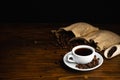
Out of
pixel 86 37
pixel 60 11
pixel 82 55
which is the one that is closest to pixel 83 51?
pixel 82 55

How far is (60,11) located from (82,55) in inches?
38.1

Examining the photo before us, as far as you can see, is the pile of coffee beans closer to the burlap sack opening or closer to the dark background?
the burlap sack opening

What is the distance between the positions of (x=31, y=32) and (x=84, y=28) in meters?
0.31

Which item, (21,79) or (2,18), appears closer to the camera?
(21,79)

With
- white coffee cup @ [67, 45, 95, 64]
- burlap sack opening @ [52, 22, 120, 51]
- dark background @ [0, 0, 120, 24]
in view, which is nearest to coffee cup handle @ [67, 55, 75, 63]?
white coffee cup @ [67, 45, 95, 64]

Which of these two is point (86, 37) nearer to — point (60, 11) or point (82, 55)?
point (82, 55)

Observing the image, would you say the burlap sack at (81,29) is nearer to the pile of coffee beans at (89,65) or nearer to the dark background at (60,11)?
the pile of coffee beans at (89,65)

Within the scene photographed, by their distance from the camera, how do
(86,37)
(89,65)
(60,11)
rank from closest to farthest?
(89,65) < (86,37) < (60,11)

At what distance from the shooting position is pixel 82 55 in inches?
51.3

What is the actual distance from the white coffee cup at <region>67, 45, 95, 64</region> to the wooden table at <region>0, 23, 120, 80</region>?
49mm

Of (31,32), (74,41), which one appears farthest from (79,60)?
(31,32)

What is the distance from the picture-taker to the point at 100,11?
2.20 meters

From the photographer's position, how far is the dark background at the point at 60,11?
219 cm

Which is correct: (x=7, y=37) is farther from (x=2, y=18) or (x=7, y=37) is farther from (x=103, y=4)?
(x=103, y=4)
